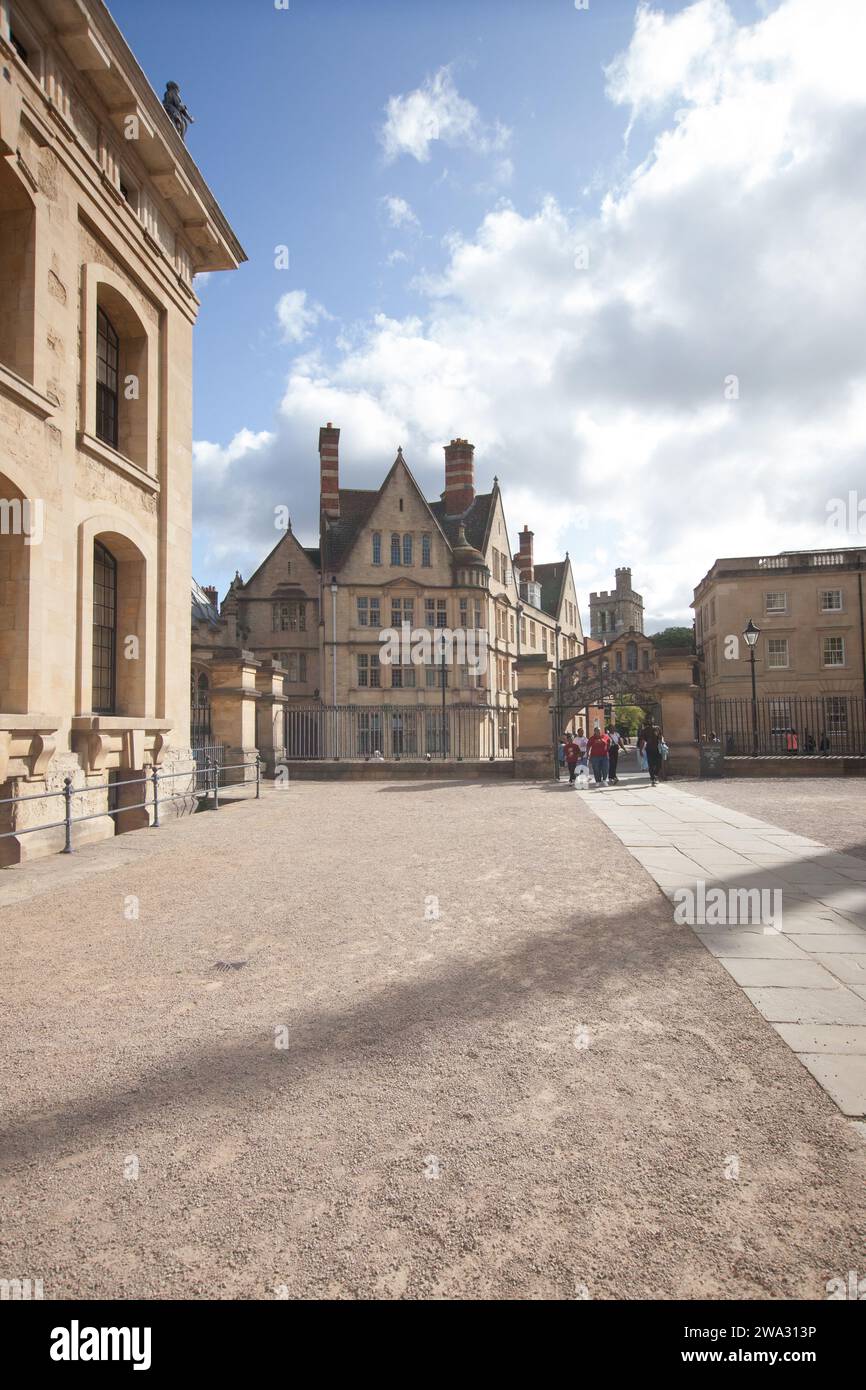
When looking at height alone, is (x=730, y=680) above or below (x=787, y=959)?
above

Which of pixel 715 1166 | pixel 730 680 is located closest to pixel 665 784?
pixel 715 1166

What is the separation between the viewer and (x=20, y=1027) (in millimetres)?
4160

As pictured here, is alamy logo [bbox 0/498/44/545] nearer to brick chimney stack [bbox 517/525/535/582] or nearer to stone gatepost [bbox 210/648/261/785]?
stone gatepost [bbox 210/648/261/785]

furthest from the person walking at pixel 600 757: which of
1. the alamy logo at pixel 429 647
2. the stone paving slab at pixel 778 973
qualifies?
the alamy logo at pixel 429 647

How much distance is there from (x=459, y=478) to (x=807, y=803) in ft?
110

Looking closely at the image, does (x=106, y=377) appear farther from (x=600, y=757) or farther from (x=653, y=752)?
(x=653, y=752)

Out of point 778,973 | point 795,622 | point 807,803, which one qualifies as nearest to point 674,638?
point 795,622

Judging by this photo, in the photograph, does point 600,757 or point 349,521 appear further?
point 349,521

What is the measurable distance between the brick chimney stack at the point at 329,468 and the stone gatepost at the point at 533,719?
2430cm

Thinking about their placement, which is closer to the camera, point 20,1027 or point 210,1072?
point 210,1072

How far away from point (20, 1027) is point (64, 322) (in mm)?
10499

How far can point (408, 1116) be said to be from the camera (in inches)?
123

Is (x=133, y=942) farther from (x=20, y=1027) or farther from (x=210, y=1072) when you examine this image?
(x=210, y=1072)

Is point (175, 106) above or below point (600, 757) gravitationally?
above
